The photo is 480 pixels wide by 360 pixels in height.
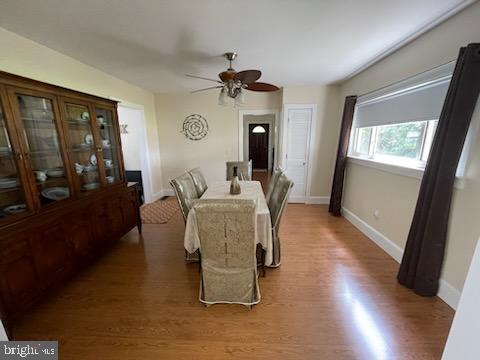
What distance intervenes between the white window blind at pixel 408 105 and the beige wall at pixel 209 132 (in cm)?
190

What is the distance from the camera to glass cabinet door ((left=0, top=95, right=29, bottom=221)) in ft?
4.90

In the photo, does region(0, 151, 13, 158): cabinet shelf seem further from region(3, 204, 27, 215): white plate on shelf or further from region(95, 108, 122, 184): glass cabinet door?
region(95, 108, 122, 184): glass cabinet door

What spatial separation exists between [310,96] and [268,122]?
178 inches

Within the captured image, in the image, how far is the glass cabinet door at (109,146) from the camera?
2491 millimetres

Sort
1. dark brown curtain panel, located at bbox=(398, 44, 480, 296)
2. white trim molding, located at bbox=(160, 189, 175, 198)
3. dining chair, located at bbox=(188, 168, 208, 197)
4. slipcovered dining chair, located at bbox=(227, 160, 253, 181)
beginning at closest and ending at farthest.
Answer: dark brown curtain panel, located at bbox=(398, 44, 480, 296) < dining chair, located at bbox=(188, 168, 208, 197) < slipcovered dining chair, located at bbox=(227, 160, 253, 181) < white trim molding, located at bbox=(160, 189, 175, 198)

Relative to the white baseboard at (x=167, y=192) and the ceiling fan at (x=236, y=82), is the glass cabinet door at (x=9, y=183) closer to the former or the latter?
the ceiling fan at (x=236, y=82)

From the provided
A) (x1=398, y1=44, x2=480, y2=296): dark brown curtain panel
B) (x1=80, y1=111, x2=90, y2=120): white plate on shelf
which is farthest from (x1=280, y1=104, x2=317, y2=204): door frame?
(x1=80, y1=111, x2=90, y2=120): white plate on shelf

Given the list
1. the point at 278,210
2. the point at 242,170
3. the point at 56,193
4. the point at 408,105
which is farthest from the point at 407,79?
the point at 56,193

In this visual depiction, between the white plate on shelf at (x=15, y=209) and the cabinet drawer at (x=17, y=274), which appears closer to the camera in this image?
the cabinet drawer at (x=17, y=274)

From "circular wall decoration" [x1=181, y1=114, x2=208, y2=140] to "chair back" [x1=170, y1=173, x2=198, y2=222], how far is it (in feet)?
7.25

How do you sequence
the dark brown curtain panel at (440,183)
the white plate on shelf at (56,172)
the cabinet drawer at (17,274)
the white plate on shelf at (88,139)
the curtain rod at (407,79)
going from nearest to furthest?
the cabinet drawer at (17,274), the dark brown curtain panel at (440,183), the curtain rod at (407,79), the white plate on shelf at (56,172), the white plate on shelf at (88,139)

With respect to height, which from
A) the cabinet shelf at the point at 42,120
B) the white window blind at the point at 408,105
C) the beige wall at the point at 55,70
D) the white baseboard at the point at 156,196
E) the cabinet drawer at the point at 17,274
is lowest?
the white baseboard at the point at 156,196

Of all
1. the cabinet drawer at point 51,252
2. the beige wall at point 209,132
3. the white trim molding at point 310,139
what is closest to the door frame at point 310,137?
the white trim molding at point 310,139

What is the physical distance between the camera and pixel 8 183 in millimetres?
1534
